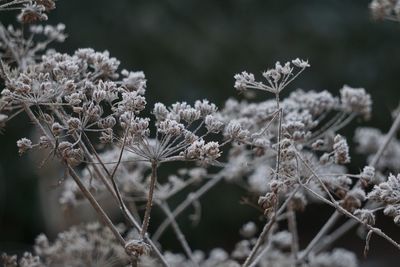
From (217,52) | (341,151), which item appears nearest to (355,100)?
(341,151)

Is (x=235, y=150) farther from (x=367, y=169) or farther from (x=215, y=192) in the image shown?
(x=215, y=192)

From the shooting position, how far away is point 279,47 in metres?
4.25

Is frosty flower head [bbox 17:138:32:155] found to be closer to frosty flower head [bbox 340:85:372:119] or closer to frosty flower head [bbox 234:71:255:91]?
frosty flower head [bbox 234:71:255:91]

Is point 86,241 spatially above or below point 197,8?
below

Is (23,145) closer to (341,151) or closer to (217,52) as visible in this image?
(341,151)

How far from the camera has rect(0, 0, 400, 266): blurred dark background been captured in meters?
4.13

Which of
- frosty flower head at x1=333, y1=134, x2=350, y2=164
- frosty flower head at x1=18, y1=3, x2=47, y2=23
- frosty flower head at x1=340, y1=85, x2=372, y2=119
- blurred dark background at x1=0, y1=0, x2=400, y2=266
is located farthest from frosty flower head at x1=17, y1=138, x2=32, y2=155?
blurred dark background at x1=0, y1=0, x2=400, y2=266

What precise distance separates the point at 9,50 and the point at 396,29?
11.9 ft

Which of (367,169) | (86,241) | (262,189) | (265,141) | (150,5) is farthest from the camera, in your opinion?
(150,5)

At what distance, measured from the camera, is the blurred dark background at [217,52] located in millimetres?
4129

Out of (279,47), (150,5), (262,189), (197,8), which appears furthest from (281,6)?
(262,189)

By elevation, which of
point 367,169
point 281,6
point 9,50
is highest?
point 281,6

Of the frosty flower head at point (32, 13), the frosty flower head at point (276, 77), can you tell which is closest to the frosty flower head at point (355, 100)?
the frosty flower head at point (276, 77)

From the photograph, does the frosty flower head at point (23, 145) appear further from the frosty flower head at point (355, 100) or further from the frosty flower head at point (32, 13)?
the frosty flower head at point (355, 100)
